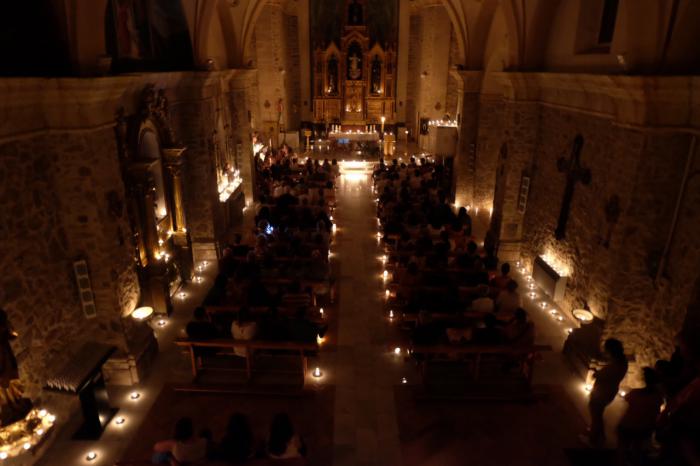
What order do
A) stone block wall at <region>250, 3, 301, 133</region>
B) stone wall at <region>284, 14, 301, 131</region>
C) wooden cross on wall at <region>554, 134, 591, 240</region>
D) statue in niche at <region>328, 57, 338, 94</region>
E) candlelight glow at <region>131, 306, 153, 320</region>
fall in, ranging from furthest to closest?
statue in niche at <region>328, 57, 338, 94</region>, stone wall at <region>284, 14, 301, 131</region>, stone block wall at <region>250, 3, 301, 133</region>, wooden cross on wall at <region>554, 134, 591, 240</region>, candlelight glow at <region>131, 306, 153, 320</region>

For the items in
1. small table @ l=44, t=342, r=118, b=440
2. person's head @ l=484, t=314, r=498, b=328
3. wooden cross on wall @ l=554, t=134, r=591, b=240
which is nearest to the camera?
small table @ l=44, t=342, r=118, b=440

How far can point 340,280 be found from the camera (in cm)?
1237

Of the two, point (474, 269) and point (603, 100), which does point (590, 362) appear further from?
point (603, 100)

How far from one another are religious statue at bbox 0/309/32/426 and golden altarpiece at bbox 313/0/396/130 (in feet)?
90.7

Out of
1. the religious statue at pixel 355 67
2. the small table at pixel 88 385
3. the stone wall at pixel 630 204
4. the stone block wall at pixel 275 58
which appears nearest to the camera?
the small table at pixel 88 385

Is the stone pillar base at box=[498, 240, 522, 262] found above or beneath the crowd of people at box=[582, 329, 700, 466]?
beneath

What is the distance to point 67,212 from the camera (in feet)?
24.6

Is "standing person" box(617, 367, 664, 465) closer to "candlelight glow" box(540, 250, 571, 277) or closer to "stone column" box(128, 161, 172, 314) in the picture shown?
"candlelight glow" box(540, 250, 571, 277)

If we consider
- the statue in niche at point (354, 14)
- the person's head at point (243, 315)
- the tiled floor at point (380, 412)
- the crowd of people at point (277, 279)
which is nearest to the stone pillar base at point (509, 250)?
the tiled floor at point (380, 412)

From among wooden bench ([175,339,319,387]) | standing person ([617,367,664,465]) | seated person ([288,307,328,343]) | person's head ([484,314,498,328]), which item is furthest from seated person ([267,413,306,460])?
standing person ([617,367,664,465])

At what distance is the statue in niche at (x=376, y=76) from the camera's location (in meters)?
31.0

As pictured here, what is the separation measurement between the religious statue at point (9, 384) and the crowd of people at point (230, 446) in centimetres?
181

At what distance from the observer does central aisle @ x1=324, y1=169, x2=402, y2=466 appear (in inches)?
276

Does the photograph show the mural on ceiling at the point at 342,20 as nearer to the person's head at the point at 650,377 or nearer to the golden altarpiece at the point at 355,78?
the golden altarpiece at the point at 355,78
